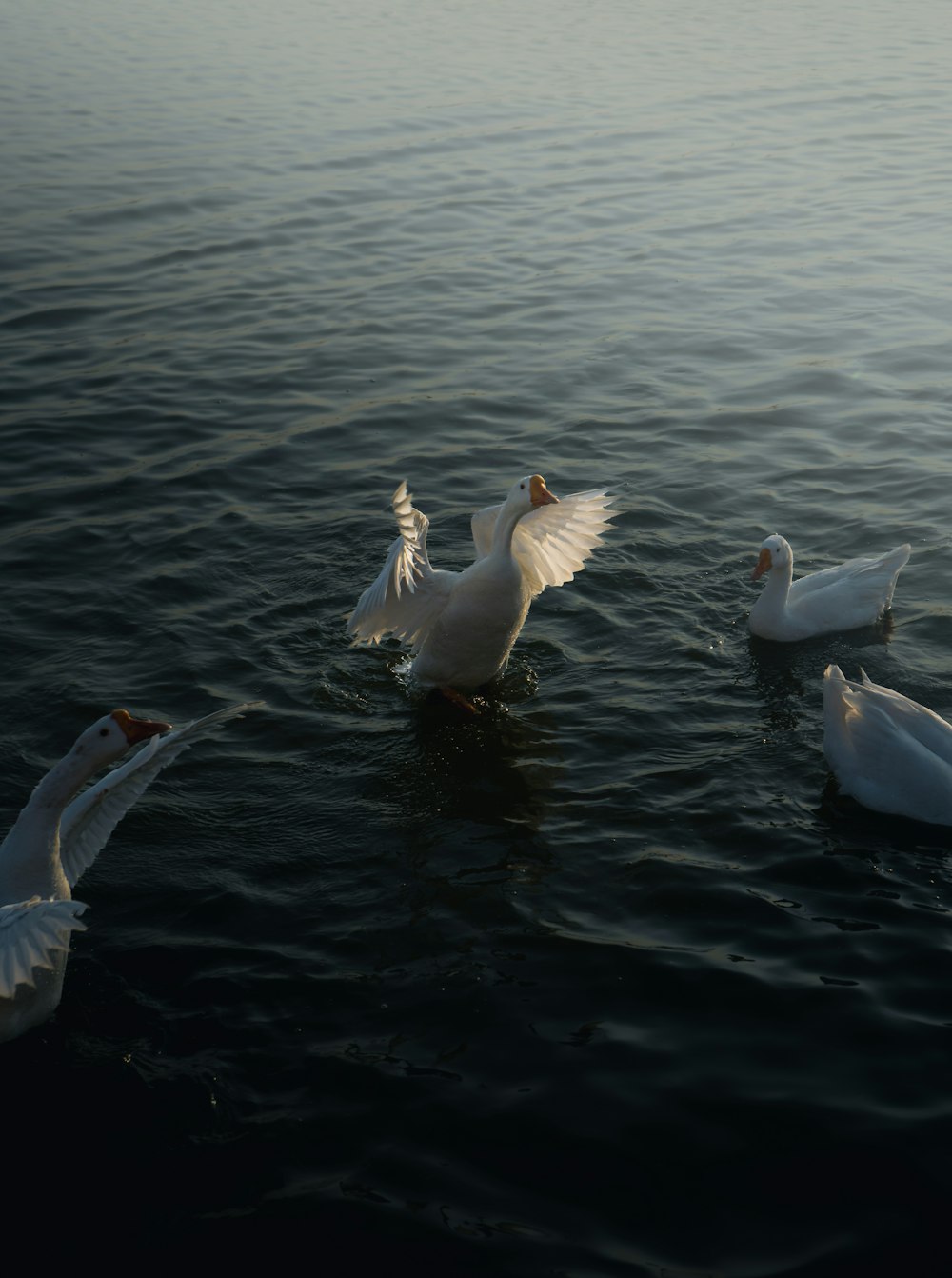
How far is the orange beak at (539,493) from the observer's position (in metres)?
8.47

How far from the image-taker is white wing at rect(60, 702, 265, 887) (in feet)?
20.2

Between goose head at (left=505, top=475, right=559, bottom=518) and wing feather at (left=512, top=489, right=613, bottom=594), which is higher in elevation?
goose head at (left=505, top=475, right=559, bottom=518)

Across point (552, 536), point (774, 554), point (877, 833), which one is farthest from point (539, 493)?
point (877, 833)

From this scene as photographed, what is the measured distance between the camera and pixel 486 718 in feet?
29.2

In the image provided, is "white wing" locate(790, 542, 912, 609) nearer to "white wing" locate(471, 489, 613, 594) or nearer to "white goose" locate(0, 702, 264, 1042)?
"white wing" locate(471, 489, 613, 594)

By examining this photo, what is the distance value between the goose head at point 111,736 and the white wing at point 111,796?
0.23 feet

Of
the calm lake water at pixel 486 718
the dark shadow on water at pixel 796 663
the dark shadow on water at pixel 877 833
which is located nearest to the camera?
the calm lake water at pixel 486 718

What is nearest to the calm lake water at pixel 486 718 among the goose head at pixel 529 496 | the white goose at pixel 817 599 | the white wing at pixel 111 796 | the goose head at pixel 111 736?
the white goose at pixel 817 599

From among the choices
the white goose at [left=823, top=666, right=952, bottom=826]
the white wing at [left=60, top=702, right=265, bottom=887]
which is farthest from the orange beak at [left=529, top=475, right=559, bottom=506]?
the white wing at [left=60, top=702, right=265, bottom=887]

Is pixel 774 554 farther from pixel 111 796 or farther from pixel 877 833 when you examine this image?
pixel 111 796

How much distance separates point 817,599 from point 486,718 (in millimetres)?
2600

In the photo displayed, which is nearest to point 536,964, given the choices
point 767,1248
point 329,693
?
point 767,1248

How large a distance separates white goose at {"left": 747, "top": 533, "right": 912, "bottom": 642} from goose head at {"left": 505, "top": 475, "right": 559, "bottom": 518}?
6.04 ft

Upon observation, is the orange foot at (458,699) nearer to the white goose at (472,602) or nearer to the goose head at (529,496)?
the white goose at (472,602)
